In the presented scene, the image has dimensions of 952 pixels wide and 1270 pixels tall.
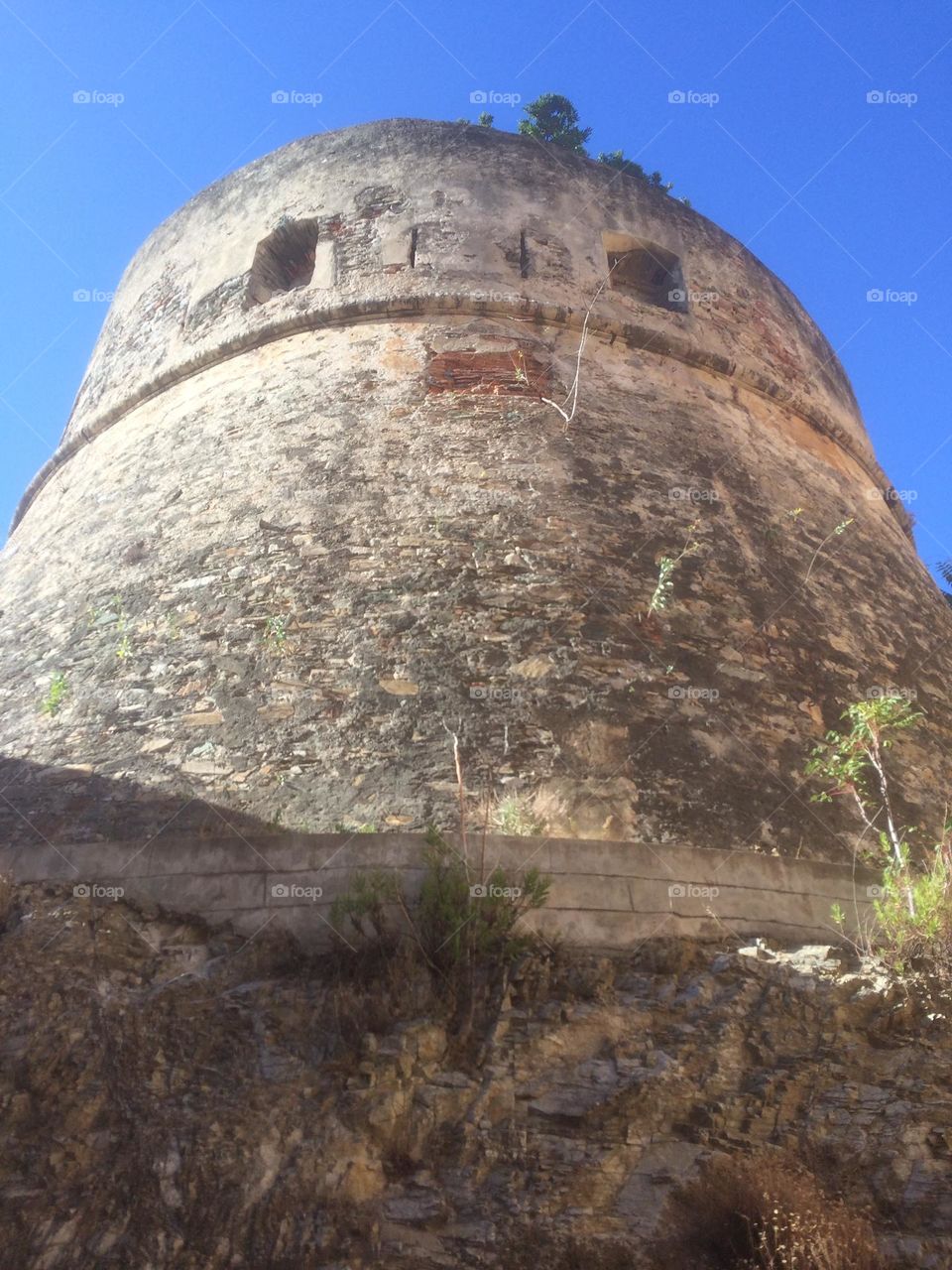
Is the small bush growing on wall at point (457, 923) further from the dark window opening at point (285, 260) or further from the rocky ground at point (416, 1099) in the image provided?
the dark window opening at point (285, 260)

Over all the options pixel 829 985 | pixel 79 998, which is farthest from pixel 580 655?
Result: pixel 79 998

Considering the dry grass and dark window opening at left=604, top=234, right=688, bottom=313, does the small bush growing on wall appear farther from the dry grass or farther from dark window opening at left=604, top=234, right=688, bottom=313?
dark window opening at left=604, top=234, right=688, bottom=313

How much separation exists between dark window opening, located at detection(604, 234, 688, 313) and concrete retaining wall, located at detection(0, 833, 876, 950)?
4.93m

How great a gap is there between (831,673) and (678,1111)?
2.79 m

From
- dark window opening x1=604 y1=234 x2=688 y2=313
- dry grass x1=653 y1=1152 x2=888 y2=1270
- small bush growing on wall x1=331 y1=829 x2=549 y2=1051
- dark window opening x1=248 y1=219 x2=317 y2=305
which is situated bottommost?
dry grass x1=653 y1=1152 x2=888 y2=1270

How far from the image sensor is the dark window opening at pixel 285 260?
7270 mm

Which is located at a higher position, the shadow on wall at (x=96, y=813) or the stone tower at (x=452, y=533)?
the stone tower at (x=452, y=533)

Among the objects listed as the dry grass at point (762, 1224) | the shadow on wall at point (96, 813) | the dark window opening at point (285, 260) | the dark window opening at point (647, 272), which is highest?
the dark window opening at point (647, 272)

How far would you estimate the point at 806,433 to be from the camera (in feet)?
23.7

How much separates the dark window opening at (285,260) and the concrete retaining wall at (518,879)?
478 centimetres

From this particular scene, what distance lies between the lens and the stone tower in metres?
4.14

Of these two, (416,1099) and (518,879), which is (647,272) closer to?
(518,879)

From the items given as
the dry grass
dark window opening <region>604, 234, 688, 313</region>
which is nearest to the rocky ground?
the dry grass

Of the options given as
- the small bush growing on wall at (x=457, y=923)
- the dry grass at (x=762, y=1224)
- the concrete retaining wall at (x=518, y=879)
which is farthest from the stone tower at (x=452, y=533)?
the dry grass at (x=762, y=1224)
